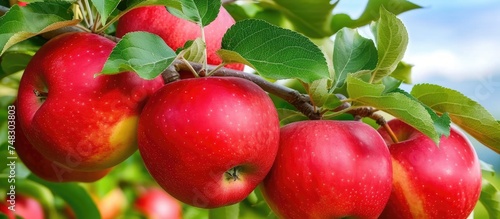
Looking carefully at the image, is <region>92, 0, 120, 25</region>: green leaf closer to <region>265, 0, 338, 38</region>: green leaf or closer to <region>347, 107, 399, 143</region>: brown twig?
<region>347, 107, 399, 143</region>: brown twig

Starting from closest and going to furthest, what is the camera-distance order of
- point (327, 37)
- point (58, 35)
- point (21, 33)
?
1. point (21, 33)
2. point (58, 35)
3. point (327, 37)

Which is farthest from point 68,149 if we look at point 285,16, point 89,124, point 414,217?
point 285,16

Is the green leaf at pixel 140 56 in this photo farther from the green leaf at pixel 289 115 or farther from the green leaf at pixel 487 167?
the green leaf at pixel 487 167

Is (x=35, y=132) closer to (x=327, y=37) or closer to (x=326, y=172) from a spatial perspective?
(x=326, y=172)

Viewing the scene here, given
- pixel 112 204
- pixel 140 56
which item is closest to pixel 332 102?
pixel 140 56

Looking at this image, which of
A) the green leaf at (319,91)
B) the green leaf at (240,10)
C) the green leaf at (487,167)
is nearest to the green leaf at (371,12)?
the green leaf at (240,10)

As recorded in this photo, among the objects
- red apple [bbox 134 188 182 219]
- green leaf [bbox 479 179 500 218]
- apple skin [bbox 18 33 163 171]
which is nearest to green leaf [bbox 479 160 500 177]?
green leaf [bbox 479 179 500 218]

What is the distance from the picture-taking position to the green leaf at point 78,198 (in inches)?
47.3

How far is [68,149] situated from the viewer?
0.74 meters

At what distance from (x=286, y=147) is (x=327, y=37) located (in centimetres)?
47

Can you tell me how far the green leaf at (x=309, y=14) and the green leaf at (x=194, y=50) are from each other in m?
0.42

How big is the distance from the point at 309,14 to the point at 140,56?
55cm

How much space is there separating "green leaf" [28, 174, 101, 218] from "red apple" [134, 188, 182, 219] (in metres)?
0.35

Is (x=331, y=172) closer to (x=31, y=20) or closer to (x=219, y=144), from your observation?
(x=219, y=144)
